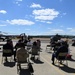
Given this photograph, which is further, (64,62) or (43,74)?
(64,62)

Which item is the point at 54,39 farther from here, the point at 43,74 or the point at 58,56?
the point at 43,74

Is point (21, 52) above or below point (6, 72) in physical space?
above

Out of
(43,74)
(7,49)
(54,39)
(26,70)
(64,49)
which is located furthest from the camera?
(54,39)

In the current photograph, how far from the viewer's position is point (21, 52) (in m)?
13.5

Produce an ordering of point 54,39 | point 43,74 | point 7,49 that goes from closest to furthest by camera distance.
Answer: point 43,74 < point 7,49 < point 54,39

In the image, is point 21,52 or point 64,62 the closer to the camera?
point 21,52

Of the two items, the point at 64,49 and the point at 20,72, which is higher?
the point at 64,49

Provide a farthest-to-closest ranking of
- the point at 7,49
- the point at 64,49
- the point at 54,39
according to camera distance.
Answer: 1. the point at 54,39
2. the point at 7,49
3. the point at 64,49

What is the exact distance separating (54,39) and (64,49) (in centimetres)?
1755

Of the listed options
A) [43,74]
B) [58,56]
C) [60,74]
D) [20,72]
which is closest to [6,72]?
[20,72]

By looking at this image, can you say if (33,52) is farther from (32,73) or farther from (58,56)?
(32,73)

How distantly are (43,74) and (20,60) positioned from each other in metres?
1.79

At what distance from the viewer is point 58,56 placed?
600 inches

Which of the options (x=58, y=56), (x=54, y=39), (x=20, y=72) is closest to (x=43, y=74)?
(x=20, y=72)
